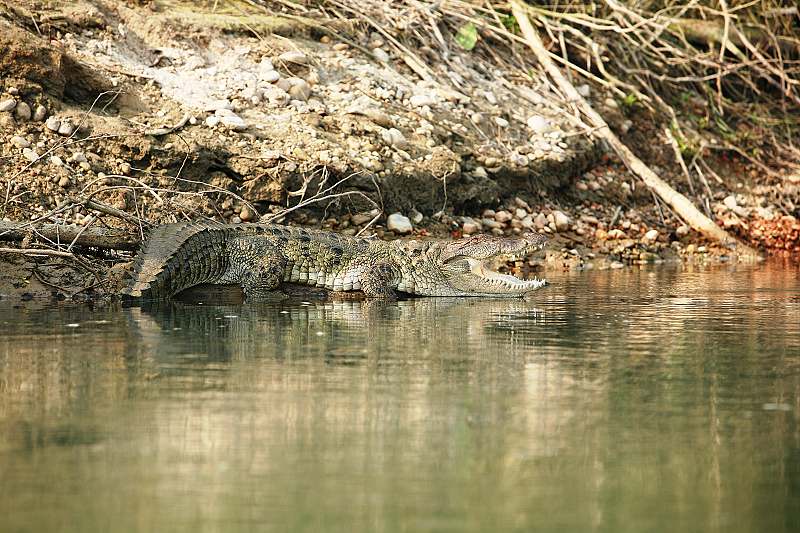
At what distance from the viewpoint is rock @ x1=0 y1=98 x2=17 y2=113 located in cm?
1154

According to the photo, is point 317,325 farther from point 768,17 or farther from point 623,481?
point 768,17

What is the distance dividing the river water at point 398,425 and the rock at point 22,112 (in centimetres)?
396

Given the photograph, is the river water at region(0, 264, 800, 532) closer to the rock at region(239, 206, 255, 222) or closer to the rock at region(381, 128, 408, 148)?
the rock at region(239, 206, 255, 222)

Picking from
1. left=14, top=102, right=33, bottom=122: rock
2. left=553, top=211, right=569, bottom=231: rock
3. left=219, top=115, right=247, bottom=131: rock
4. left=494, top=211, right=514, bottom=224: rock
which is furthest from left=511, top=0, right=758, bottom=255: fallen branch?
left=14, top=102, right=33, bottom=122: rock

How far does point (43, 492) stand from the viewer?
379 cm

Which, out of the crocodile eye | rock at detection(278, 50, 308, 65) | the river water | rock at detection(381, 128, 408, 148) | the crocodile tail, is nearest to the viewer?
the river water

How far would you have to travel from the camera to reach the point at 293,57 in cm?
1402

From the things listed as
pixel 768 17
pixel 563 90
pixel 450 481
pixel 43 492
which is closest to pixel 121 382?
pixel 43 492

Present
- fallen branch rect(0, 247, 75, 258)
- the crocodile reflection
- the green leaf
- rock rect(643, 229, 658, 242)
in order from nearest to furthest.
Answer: the crocodile reflection
fallen branch rect(0, 247, 75, 258)
rock rect(643, 229, 658, 242)
the green leaf

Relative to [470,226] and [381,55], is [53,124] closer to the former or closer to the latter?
[470,226]

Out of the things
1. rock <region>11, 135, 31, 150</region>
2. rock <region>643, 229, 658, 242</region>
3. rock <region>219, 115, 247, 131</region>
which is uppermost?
rock <region>219, 115, 247, 131</region>

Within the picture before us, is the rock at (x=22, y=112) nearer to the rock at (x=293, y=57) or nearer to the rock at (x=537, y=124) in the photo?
the rock at (x=293, y=57)

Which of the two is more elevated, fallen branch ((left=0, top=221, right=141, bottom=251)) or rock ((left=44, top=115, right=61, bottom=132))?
rock ((left=44, top=115, right=61, bottom=132))

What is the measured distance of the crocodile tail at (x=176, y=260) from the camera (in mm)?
9323
